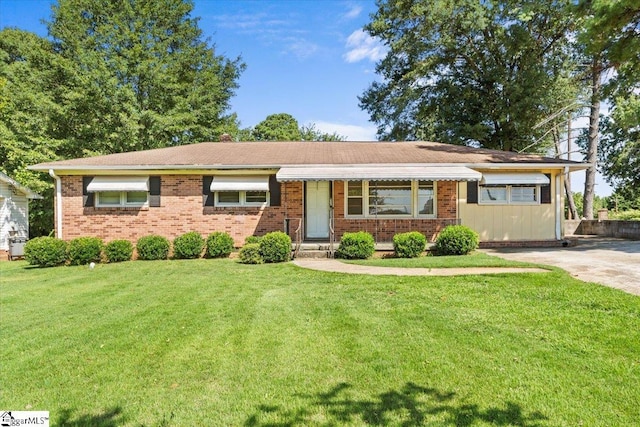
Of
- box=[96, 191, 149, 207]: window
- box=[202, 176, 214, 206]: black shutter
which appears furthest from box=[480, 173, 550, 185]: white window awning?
box=[96, 191, 149, 207]: window

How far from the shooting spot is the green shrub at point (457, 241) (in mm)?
12164

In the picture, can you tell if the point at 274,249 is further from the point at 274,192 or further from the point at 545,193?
the point at 545,193

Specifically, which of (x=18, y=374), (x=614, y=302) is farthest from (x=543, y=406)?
(x=18, y=374)

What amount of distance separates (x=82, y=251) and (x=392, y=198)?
1117 cm

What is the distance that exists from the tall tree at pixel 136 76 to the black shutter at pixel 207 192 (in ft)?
37.0

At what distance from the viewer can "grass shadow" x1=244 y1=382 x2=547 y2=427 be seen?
3.18 m

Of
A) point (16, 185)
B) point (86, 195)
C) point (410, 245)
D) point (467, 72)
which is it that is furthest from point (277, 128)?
point (410, 245)

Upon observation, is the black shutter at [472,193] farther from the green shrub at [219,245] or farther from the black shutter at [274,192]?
Answer: the green shrub at [219,245]

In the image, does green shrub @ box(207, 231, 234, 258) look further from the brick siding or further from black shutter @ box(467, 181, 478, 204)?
black shutter @ box(467, 181, 478, 204)

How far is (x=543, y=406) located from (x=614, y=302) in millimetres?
3860

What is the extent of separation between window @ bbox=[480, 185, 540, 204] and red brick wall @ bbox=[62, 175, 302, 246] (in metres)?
7.35

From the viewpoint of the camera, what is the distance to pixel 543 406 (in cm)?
335

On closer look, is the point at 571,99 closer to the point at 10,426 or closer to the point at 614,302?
the point at 614,302

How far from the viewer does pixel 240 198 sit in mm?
14438
